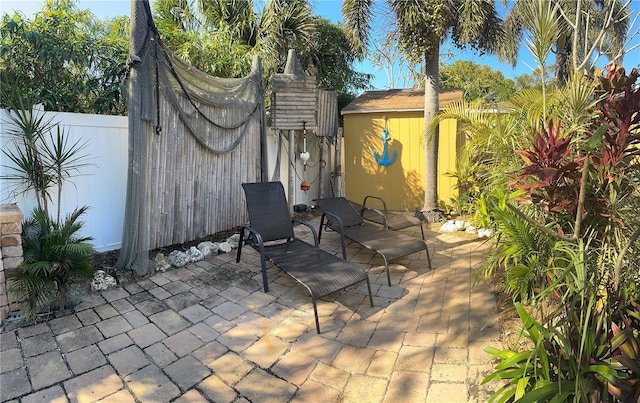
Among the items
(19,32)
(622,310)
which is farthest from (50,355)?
(19,32)

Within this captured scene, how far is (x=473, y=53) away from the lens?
680cm

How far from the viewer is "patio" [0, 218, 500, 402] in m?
2.35

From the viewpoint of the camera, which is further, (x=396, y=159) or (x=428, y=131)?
(x=396, y=159)

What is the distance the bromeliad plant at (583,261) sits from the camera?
188 cm

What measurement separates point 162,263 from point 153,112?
176cm

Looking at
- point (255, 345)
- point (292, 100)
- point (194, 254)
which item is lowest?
point (255, 345)

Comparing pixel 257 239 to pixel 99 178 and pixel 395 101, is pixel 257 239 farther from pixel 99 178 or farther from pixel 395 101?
pixel 395 101

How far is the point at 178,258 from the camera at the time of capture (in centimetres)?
450

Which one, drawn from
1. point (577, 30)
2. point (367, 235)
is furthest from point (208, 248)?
point (577, 30)

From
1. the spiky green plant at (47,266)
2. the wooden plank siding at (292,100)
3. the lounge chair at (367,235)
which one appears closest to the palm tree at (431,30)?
the wooden plank siding at (292,100)

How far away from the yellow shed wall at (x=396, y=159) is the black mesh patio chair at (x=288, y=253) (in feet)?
12.9

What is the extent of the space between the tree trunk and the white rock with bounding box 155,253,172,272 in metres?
4.75

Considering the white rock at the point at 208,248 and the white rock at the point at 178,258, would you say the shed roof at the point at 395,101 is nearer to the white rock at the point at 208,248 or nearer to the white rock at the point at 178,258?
the white rock at the point at 208,248

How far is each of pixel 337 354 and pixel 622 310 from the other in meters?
1.83
